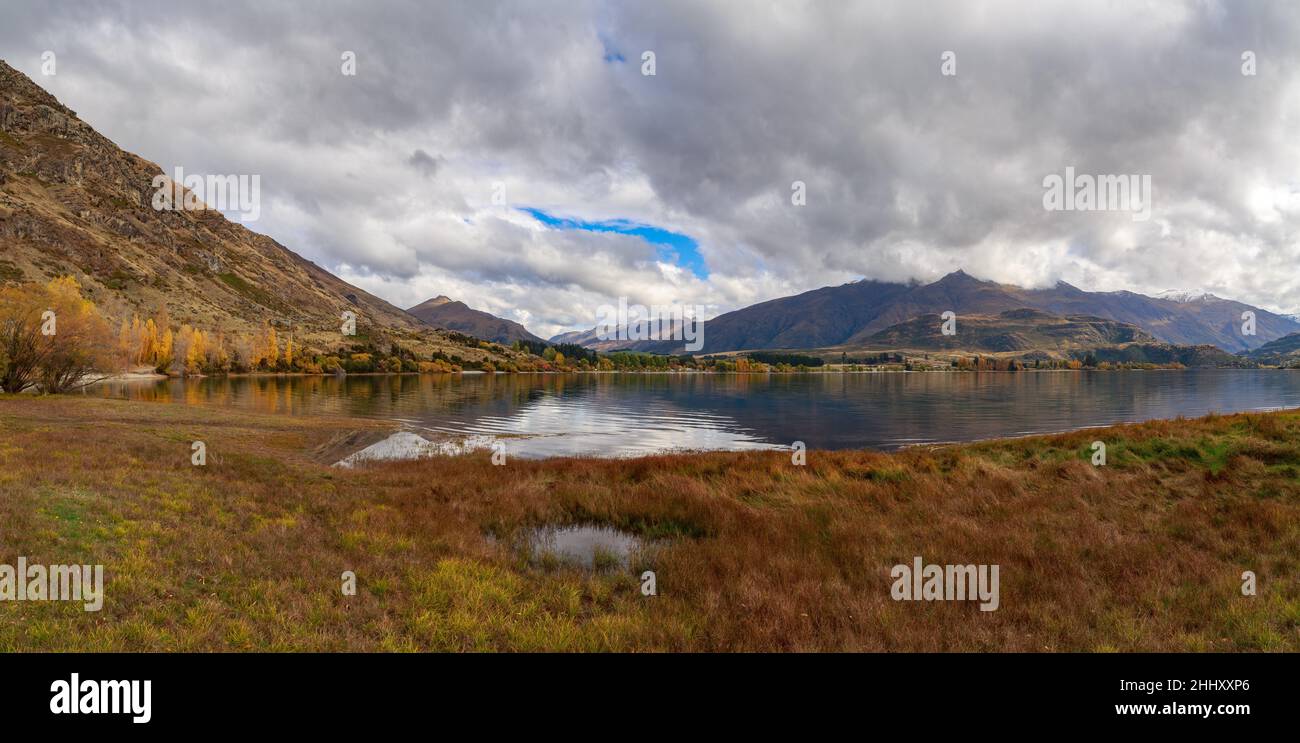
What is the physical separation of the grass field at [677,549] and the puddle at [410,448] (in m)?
6.62

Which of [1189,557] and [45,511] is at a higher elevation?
[45,511]

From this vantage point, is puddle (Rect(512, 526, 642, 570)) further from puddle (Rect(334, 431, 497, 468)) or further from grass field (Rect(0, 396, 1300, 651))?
puddle (Rect(334, 431, 497, 468))

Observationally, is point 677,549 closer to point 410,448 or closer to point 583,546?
point 583,546

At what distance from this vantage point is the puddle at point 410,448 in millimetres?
33378

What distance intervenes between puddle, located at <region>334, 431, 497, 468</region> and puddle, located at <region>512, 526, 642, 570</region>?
17916 millimetres

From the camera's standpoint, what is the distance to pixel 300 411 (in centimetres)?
6356

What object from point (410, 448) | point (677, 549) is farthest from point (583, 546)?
point (410, 448)

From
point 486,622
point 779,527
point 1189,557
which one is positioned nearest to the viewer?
point 486,622

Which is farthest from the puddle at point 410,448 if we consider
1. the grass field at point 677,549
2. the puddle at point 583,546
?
the puddle at point 583,546

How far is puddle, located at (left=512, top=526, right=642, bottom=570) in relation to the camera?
47.6ft
